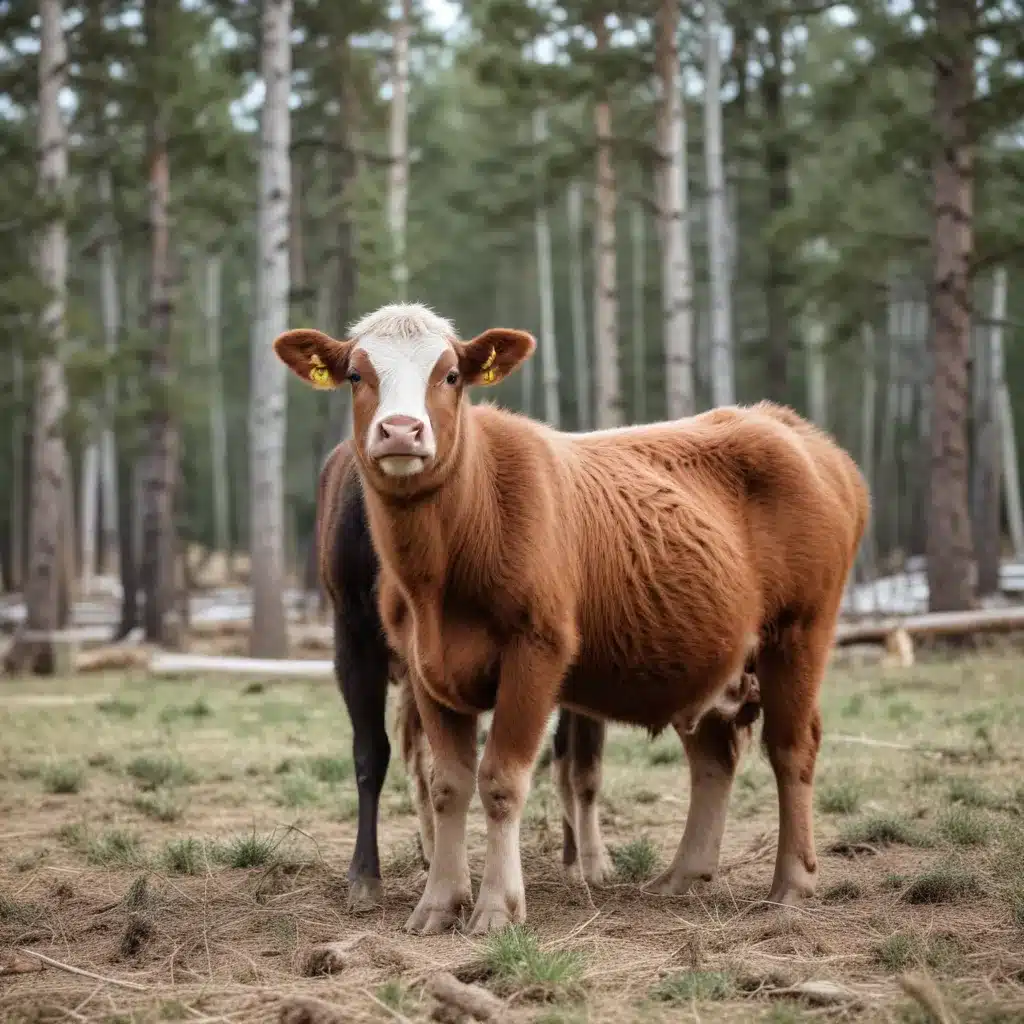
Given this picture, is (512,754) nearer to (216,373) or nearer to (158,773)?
(158,773)

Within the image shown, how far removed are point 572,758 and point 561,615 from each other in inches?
56.4

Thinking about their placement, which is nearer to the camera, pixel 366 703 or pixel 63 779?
pixel 366 703

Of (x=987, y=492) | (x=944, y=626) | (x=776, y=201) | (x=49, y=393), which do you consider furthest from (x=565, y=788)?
(x=987, y=492)

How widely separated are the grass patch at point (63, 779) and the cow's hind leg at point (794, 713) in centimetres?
452

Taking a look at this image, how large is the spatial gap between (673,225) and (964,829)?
1321 cm

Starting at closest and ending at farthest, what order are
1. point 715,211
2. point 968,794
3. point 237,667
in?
point 968,794, point 237,667, point 715,211

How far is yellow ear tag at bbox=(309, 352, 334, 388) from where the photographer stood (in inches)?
209

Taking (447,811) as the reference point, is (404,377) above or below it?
above

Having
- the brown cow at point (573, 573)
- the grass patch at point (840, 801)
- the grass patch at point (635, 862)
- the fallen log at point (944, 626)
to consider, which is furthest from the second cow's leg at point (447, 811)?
the fallen log at point (944, 626)

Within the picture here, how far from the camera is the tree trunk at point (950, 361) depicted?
1585 centimetres

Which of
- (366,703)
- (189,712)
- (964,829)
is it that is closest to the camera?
(366,703)

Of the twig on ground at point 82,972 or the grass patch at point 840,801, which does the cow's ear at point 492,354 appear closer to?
the twig on ground at point 82,972

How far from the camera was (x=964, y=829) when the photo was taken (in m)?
6.09

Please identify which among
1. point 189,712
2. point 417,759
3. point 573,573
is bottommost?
point 189,712
